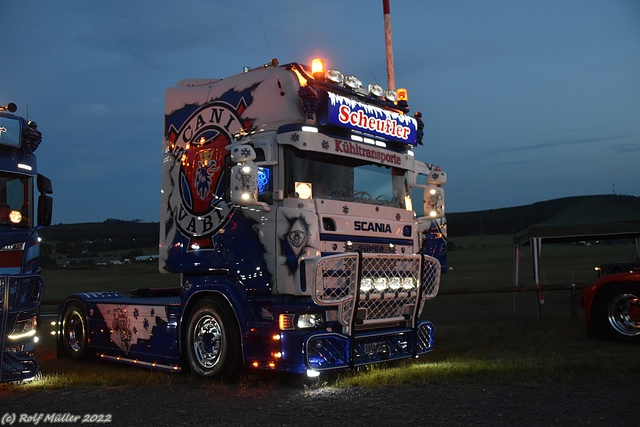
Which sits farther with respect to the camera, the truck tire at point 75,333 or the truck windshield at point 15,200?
the truck tire at point 75,333

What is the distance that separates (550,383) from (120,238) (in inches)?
2824

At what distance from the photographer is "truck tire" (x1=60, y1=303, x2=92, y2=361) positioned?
11.5 metres

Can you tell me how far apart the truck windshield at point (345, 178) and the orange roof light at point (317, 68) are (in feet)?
3.34

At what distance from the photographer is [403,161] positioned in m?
10.1

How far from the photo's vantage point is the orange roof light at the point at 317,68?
8.91 m

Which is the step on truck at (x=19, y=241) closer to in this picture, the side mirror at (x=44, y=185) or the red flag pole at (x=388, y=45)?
the side mirror at (x=44, y=185)

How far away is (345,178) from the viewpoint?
920 cm

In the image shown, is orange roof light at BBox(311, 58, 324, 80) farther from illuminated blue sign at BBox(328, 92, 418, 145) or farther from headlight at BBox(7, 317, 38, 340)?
headlight at BBox(7, 317, 38, 340)

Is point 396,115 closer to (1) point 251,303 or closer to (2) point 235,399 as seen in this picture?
(1) point 251,303

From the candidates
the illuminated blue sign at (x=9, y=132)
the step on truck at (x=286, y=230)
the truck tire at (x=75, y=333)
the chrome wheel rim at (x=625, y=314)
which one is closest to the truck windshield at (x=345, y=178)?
the step on truck at (x=286, y=230)

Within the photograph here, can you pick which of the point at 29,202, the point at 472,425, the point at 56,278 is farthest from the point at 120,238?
the point at 472,425

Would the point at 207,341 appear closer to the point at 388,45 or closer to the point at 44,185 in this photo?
the point at 44,185

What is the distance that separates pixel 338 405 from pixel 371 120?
4.11 m

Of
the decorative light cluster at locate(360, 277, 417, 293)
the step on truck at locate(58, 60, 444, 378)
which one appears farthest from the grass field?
the decorative light cluster at locate(360, 277, 417, 293)
